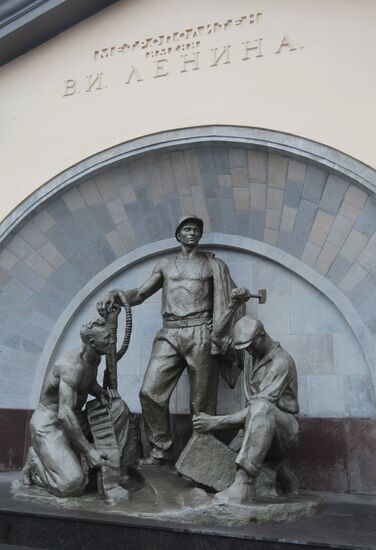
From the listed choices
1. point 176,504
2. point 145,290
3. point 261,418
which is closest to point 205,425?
point 261,418

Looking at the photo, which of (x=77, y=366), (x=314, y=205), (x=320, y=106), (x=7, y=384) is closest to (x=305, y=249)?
(x=314, y=205)

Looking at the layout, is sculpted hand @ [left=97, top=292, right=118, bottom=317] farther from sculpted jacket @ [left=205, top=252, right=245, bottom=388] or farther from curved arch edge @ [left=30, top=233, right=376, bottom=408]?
curved arch edge @ [left=30, top=233, right=376, bottom=408]

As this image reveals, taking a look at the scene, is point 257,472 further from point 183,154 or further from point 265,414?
point 183,154

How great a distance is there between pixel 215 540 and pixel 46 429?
1961 millimetres

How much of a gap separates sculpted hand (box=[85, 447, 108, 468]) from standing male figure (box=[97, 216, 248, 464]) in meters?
1.08

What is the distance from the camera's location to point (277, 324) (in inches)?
266

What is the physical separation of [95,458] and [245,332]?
1663 mm

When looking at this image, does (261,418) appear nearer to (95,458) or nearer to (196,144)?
(95,458)

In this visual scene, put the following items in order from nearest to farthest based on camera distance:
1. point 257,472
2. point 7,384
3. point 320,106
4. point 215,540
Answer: point 215,540 < point 257,472 < point 320,106 < point 7,384

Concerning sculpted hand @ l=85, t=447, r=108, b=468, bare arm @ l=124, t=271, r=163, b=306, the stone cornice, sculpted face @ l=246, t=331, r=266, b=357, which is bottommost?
sculpted hand @ l=85, t=447, r=108, b=468

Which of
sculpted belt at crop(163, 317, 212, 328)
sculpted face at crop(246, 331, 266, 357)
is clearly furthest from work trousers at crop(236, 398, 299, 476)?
sculpted belt at crop(163, 317, 212, 328)

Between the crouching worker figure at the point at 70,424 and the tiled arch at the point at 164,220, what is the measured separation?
7.44 feet

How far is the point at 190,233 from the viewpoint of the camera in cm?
621

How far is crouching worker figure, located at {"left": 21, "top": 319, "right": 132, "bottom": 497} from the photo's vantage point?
475cm
